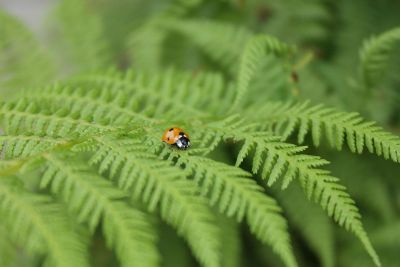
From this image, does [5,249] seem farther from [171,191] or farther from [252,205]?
[252,205]

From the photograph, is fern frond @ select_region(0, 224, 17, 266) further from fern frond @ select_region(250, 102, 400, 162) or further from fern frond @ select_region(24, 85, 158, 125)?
fern frond @ select_region(250, 102, 400, 162)

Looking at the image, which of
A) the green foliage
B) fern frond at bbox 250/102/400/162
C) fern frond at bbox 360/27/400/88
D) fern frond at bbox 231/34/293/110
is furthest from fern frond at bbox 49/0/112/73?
fern frond at bbox 360/27/400/88

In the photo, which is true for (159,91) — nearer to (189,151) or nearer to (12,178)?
(189,151)

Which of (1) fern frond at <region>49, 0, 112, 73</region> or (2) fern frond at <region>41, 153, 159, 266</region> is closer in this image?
(2) fern frond at <region>41, 153, 159, 266</region>

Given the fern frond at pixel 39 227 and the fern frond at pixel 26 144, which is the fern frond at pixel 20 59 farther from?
the fern frond at pixel 39 227

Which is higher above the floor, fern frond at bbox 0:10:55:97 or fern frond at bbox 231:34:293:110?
fern frond at bbox 231:34:293:110

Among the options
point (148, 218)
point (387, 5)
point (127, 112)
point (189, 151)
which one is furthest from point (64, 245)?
point (387, 5)

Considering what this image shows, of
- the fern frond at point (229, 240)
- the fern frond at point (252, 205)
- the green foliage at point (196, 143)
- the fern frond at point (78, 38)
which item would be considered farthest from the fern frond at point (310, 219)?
the fern frond at point (78, 38)

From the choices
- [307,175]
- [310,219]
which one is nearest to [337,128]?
[307,175]
